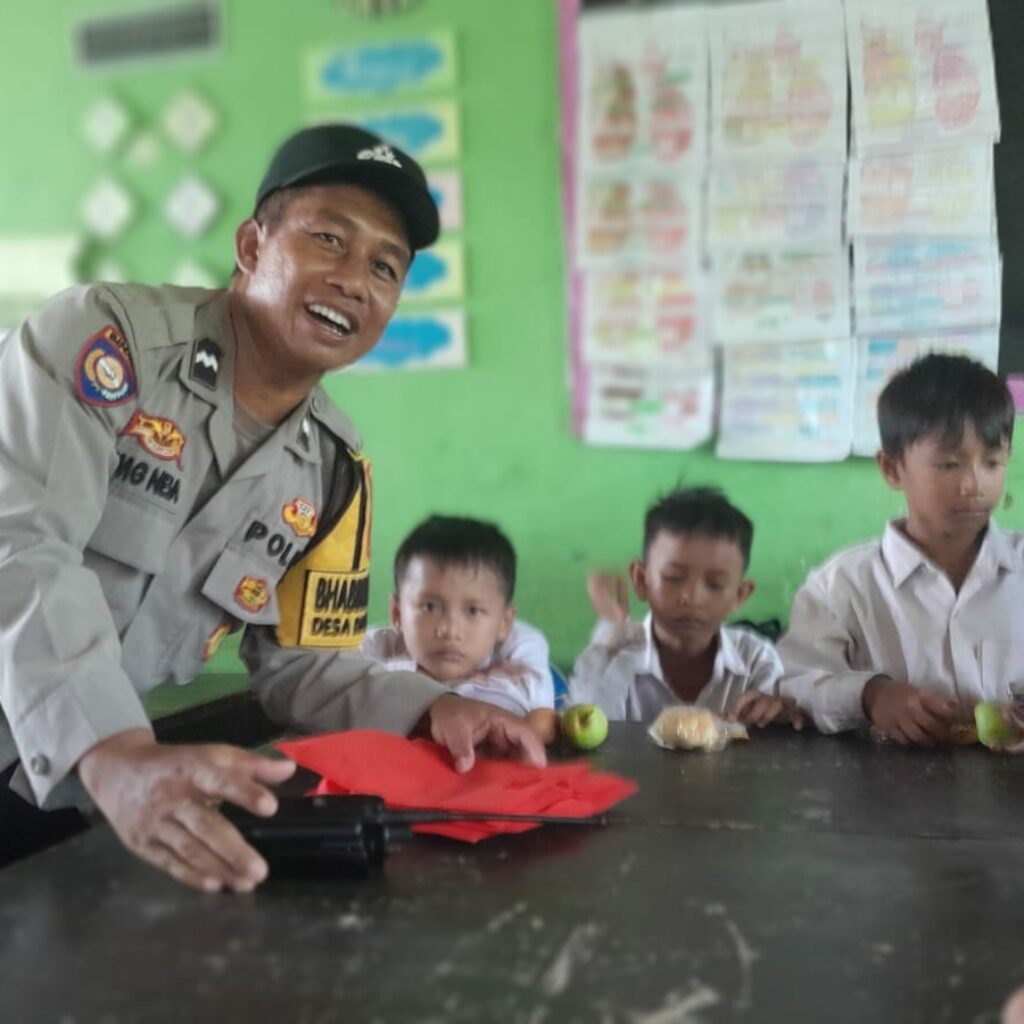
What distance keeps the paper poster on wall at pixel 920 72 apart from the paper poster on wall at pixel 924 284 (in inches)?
6.9

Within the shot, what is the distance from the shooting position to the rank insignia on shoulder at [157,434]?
3.17 ft

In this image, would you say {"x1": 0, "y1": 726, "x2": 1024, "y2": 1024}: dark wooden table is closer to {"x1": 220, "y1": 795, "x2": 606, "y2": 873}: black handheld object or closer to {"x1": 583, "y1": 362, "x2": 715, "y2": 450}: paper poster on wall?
{"x1": 220, "y1": 795, "x2": 606, "y2": 873}: black handheld object

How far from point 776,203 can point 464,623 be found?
0.93m

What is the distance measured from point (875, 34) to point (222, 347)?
51.6 inches

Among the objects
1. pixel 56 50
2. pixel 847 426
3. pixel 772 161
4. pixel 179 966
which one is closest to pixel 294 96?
pixel 56 50

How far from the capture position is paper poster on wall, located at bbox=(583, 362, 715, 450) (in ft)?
6.10

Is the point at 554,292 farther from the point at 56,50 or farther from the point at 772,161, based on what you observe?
the point at 56,50

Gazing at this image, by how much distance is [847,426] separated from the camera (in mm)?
1787

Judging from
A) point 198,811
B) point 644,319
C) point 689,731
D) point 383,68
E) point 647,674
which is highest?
point 383,68

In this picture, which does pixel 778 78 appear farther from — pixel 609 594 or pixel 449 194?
pixel 609 594

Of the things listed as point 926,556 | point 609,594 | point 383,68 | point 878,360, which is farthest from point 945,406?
point 383,68

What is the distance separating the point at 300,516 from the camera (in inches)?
43.2

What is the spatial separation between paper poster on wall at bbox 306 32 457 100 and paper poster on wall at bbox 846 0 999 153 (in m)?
0.75

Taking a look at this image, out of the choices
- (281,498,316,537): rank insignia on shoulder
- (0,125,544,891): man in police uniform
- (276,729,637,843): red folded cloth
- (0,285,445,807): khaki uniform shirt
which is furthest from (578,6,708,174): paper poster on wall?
(276,729,637,843): red folded cloth
